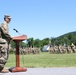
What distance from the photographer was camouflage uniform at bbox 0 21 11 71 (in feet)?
34.8

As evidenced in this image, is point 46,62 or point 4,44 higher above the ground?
point 4,44

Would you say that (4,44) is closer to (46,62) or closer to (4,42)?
(4,42)

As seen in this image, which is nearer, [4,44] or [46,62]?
[4,44]

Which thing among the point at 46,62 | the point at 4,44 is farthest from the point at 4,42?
the point at 46,62

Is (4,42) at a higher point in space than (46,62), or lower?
higher

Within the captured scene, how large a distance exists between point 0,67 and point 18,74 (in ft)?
2.66

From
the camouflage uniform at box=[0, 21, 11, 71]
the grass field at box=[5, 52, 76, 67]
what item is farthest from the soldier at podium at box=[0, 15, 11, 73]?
the grass field at box=[5, 52, 76, 67]

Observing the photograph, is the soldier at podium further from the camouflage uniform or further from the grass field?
the grass field

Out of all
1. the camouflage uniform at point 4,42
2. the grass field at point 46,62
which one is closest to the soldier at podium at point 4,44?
the camouflage uniform at point 4,42

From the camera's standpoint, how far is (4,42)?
1069cm

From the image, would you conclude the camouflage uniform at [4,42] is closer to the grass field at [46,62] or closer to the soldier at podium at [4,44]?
the soldier at podium at [4,44]

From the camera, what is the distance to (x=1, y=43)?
1069 centimetres

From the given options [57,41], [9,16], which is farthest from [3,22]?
[57,41]

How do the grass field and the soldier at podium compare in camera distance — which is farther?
the grass field
